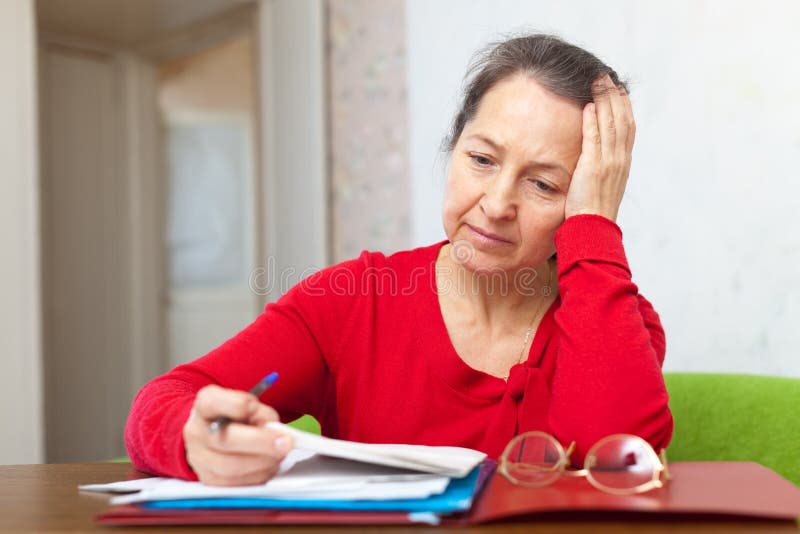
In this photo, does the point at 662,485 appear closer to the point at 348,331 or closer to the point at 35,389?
the point at 348,331

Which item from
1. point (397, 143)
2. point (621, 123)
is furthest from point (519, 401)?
point (397, 143)

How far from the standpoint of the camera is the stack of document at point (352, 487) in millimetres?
710

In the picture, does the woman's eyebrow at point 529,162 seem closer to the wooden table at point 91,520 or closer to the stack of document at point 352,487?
the stack of document at point 352,487

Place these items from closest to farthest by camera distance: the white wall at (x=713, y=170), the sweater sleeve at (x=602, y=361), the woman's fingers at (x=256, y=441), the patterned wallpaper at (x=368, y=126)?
1. the woman's fingers at (x=256, y=441)
2. the sweater sleeve at (x=602, y=361)
3. the white wall at (x=713, y=170)
4. the patterned wallpaper at (x=368, y=126)

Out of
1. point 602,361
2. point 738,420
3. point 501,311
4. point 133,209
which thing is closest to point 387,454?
point 602,361

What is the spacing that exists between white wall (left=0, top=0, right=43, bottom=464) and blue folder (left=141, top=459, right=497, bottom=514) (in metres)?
2.49

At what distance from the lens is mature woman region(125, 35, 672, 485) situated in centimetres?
114

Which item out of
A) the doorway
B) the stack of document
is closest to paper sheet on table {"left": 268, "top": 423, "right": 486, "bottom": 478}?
the stack of document

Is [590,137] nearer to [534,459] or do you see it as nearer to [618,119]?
[618,119]

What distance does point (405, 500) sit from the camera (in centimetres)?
71

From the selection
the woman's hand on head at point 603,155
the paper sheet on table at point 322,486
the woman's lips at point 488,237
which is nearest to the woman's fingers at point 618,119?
the woman's hand on head at point 603,155

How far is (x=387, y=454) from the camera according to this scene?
2.47 feet

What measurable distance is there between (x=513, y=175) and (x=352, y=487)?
64 cm

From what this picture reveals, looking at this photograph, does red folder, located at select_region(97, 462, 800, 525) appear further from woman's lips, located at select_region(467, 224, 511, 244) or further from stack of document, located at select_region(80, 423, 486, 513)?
woman's lips, located at select_region(467, 224, 511, 244)
